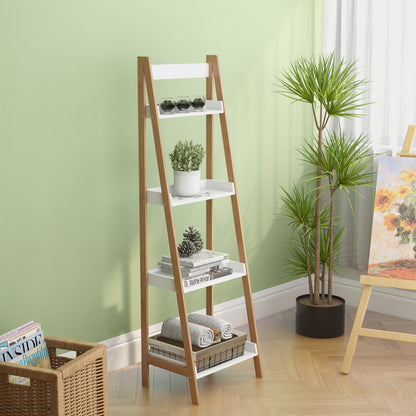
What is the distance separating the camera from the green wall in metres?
3.03

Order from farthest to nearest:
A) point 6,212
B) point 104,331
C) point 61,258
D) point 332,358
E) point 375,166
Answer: point 375,166 → point 332,358 → point 104,331 → point 61,258 → point 6,212

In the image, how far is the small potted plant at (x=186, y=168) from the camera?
3244mm

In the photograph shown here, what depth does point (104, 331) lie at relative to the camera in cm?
349

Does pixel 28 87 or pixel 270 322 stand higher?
pixel 28 87

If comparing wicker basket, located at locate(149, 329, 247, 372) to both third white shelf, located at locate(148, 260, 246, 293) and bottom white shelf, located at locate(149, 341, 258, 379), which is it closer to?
bottom white shelf, located at locate(149, 341, 258, 379)

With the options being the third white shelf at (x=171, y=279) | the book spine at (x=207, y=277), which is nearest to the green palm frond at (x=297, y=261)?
the third white shelf at (x=171, y=279)

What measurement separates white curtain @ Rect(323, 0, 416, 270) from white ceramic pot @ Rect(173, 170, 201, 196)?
1431 mm

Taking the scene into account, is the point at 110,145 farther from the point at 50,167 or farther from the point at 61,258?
the point at 61,258

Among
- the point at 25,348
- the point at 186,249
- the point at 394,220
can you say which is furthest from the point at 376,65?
the point at 25,348

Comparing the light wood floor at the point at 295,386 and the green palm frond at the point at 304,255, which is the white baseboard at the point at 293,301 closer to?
the green palm frond at the point at 304,255

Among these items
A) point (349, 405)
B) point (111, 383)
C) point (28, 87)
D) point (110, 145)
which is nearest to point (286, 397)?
point (349, 405)

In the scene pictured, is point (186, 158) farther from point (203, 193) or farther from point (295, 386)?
point (295, 386)

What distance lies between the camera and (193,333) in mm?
3279

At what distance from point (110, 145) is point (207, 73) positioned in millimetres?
584
